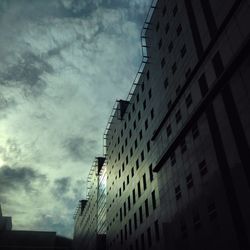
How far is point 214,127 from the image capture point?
2883 cm

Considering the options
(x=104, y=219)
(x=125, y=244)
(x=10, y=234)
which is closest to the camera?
(x=125, y=244)

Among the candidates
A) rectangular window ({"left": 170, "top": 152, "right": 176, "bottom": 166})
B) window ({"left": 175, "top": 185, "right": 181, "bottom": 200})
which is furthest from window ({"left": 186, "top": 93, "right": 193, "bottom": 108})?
window ({"left": 175, "top": 185, "right": 181, "bottom": 200})

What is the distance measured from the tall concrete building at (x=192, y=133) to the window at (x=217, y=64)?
0.10 metres

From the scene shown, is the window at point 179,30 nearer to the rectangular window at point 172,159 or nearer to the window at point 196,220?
the rectangular window at point 172,159

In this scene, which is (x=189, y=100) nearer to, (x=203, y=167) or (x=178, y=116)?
(x=178, y=116)

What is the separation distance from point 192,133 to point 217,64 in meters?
6.59

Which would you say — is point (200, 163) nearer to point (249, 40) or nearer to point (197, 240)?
point (197, 240)

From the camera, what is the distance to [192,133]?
1272 inches

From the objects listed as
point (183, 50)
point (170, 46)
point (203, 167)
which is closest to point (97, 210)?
point (170, 46)

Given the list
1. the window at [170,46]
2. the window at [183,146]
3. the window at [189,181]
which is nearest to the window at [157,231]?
the window at [189,181]

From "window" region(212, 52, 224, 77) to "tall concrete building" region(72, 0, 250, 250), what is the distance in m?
0.10

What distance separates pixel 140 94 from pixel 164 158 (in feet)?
61.9

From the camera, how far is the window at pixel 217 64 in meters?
29.4

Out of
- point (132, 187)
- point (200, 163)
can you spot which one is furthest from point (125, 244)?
point (200, 163)
